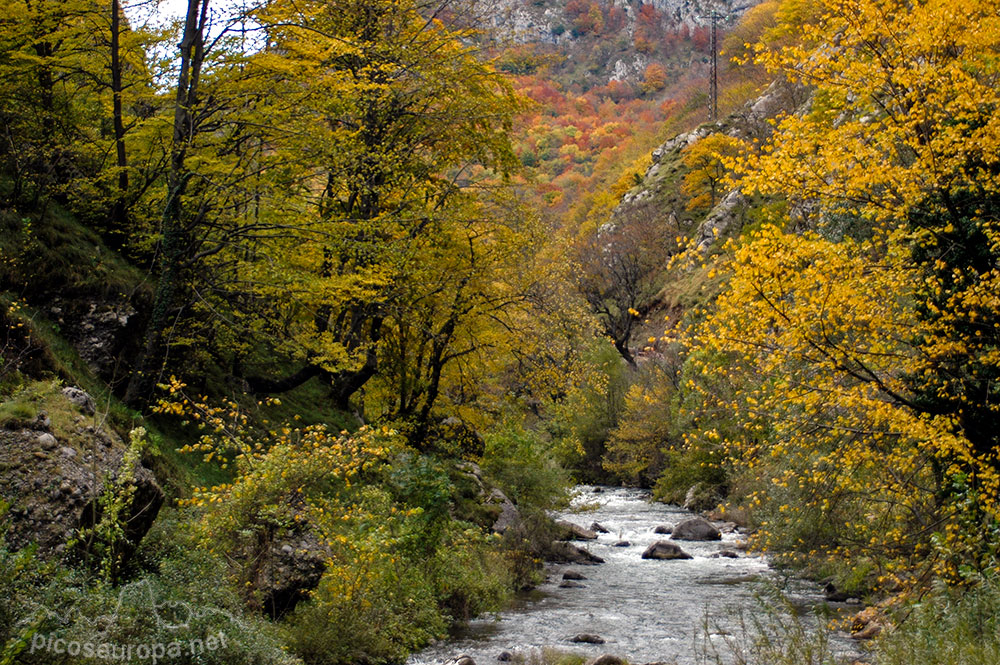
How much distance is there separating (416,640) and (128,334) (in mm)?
6263

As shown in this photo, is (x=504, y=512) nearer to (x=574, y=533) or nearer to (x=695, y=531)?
(x=574, y=533)

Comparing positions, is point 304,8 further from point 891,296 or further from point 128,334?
point 891,296

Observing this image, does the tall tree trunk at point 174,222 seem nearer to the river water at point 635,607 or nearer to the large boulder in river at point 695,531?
the river water at point 635,607

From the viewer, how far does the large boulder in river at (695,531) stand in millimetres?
23609

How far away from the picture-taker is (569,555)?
2075 cm

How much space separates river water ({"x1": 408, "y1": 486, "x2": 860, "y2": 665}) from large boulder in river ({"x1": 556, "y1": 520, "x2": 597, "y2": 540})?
13.5 inches

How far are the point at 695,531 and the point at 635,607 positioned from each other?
32.1 ft

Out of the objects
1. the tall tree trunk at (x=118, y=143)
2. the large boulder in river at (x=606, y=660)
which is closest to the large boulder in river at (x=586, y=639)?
the large boulder in river at (x=606, y=660)

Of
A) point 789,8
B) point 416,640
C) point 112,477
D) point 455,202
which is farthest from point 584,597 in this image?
point 789,8

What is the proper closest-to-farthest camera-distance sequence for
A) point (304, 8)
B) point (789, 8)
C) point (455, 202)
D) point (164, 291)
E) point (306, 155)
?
point (164, 291) < point (306, 155) < point (304, 8) < point (455, 202) < point (789, 8)

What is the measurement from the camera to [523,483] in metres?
19.8

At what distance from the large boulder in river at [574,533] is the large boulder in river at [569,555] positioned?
59.3 inches

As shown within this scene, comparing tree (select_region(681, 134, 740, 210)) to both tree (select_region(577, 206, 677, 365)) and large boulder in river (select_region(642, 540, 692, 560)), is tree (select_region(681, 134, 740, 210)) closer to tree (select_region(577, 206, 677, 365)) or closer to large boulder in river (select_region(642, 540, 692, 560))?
tree (select_region(577, 206, 677, 365))

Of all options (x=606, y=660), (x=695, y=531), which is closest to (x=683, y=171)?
(x=695, y=531)
